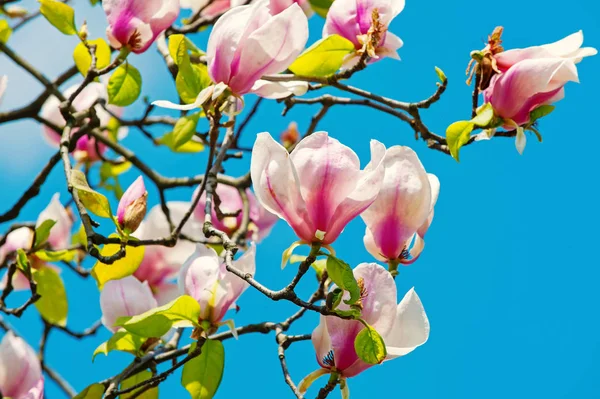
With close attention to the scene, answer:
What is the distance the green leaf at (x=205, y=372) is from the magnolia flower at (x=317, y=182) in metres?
0.28

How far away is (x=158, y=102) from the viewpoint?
36.3 inches

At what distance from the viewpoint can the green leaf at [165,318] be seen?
35.1 inches

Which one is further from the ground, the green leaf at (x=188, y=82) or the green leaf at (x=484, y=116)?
the green leaf at (x=188, y=82)

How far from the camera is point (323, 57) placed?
1.05 m

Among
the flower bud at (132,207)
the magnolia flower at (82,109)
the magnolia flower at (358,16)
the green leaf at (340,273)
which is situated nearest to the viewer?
the green leaf at (340,273)

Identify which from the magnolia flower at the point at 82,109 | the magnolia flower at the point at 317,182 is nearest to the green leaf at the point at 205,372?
the magnolia flower at the point at 317,182

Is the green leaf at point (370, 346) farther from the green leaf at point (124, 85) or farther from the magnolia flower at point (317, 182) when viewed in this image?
the green leaf at point (124, 85)

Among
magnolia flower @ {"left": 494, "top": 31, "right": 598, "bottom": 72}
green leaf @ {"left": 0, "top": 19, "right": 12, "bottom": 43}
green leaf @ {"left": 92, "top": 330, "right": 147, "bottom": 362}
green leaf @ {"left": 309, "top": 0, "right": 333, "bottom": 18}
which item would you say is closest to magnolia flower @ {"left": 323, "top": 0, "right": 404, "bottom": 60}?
magnolia flower @ {"left": 494, "top": 31, "right": 598, "bottom": 72}

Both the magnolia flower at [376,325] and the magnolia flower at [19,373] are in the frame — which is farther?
the magnolia flower at [19,373]

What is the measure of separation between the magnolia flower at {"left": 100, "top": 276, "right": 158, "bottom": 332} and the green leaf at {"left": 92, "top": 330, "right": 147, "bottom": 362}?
43mm

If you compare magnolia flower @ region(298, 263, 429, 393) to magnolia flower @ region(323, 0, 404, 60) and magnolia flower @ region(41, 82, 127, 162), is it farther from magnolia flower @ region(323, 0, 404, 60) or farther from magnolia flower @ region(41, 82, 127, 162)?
magnolia flower @ region(41, 82, 127, 162)

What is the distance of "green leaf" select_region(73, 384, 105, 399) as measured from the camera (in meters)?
1.05

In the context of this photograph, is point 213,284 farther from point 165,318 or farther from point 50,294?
point 50,294

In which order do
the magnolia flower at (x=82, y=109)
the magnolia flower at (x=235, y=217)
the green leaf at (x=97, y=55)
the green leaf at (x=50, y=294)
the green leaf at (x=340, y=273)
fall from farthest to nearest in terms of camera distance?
the magnolia flower at (x=82, y=109) → the magnolia flower at (x=235, y=217) → the green leaf at (x=50, y=294) → the green leaf at (x=97, y=55) → the green leaf at (x=340, y=273)
